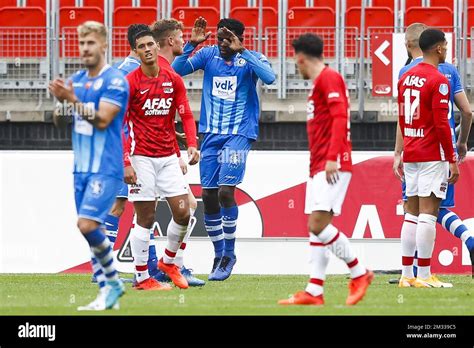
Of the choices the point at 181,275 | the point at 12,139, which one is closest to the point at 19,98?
the point at 12,139

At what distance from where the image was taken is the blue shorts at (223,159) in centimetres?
1204

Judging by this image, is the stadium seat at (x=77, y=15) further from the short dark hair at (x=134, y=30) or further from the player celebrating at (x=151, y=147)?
the player celebrating at (x=151, y=147)

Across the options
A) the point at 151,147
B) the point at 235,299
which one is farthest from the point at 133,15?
the point at 235,299

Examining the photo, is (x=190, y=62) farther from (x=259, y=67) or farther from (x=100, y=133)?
(x=100, y=133)

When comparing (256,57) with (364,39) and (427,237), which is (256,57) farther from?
(364,39)

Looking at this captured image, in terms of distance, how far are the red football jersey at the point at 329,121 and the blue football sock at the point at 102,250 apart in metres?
1.62

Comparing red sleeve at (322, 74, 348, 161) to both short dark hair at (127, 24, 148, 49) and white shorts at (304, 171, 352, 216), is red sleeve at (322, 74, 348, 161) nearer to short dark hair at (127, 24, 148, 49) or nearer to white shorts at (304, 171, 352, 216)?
white shorts at (304, 171, 352, 216)

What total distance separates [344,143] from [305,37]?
84cm

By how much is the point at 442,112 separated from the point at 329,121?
2.07 metres

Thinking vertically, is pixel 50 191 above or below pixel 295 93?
below

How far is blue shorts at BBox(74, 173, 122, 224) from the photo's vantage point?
28.3 ft

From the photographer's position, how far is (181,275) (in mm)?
11000

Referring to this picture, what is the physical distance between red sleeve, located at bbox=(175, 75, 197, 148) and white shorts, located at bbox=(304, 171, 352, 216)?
2135 mm
